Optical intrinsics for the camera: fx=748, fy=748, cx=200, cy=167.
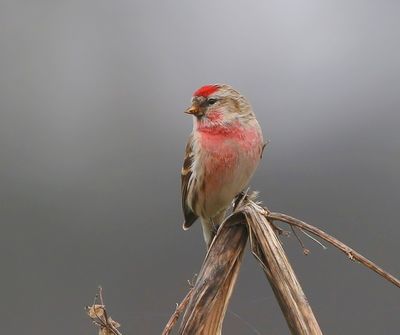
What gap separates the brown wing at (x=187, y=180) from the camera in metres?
3.62

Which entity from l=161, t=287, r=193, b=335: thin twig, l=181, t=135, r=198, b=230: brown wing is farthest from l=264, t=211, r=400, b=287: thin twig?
l=181, t=135, r=198, b=230: brown wing

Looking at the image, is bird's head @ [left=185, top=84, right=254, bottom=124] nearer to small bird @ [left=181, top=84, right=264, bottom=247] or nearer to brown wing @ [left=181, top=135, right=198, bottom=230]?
small bird @ [left=181, top=84, right=264, bottom=247]

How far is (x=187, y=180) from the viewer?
3.72 meters

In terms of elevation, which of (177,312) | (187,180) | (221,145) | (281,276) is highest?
(221,145)

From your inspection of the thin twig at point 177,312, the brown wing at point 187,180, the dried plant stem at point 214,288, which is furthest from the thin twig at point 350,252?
the brown wing at point 187,180

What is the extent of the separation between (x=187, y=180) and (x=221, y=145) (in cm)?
42

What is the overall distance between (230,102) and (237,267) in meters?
1.48

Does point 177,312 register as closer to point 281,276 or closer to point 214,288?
point 214,288

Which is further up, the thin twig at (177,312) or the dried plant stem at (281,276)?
the dried plant stem at (281,276)

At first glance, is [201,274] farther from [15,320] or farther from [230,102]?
[15,320]

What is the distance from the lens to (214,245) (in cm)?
215

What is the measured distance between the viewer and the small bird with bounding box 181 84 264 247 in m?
3.32

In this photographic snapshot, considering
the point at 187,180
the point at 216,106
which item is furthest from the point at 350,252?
the point at 187,180

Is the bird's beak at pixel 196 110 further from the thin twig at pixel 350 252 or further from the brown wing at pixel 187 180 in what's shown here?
the thin twig at pixel 350 252
